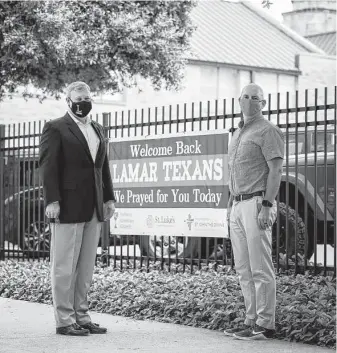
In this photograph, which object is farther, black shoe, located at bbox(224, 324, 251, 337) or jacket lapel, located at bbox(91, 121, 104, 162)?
jacket lapel, located at bbox(91, 121, 104, 162)

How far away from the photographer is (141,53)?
58.6ft

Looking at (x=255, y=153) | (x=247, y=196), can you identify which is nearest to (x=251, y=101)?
(x=255, y=153)

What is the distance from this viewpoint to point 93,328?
7910 mm

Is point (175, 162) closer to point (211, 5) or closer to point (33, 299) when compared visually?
point (33, 299)

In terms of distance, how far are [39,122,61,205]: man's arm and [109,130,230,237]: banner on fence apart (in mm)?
3009

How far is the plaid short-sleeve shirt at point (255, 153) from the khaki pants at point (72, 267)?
4.58 ft

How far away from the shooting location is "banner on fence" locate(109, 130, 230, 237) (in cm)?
1054

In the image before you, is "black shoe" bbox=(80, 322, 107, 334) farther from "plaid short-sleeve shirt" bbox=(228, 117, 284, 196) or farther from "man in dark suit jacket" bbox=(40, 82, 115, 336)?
"plaid short-sleeve shirt" bbox=(228, 117, 284, 196)

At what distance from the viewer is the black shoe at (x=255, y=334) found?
7.33 metres

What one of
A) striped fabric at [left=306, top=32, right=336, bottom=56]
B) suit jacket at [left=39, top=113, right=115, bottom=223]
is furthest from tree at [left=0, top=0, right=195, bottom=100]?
striped fabric at [left=306, top=32, right=336, bottom=56]

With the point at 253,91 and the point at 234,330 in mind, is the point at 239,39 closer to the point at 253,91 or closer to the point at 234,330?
the point at 253,91

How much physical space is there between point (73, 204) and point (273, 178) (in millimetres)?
1756

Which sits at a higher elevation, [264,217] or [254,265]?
[264,217]

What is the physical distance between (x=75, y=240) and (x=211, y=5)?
35.9 meters
